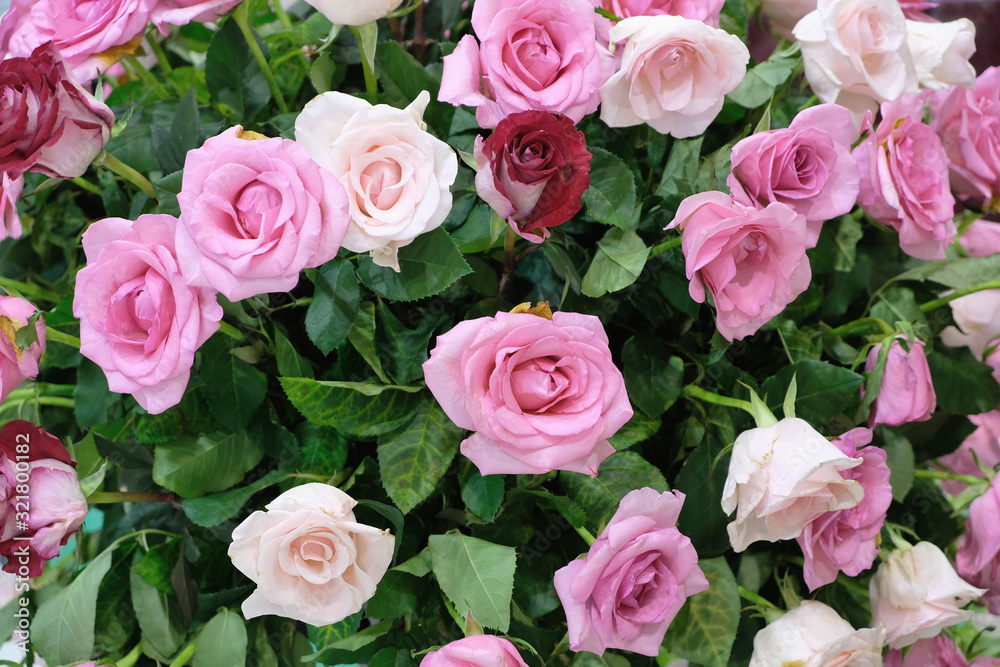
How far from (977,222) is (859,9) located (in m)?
0.33

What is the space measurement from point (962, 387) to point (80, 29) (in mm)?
604

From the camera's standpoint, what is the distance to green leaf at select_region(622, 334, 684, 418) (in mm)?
452

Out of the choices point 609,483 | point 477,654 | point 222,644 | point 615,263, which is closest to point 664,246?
point 615,263

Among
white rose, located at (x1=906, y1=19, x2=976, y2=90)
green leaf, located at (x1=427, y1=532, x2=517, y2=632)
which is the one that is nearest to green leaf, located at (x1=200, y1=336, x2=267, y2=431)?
green leaf, located at (x1=427, y1=532, x2=517, y2=632)

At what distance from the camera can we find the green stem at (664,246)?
0.44 metres

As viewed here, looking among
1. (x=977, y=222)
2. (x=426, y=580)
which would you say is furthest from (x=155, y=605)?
(x=977, y=222)

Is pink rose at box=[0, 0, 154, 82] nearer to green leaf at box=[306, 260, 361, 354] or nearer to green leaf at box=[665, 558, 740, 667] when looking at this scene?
green leaf at box=[306, 260, 361, 354]

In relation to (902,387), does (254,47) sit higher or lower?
higher

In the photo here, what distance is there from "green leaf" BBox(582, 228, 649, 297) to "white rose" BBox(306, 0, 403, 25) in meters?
0.17

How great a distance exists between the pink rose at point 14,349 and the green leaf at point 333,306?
143mm

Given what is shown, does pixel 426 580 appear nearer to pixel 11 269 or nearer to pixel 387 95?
pixel 387 95

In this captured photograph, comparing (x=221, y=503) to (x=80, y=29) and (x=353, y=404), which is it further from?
(x=80, y=29)

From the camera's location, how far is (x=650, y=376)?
0.46 m

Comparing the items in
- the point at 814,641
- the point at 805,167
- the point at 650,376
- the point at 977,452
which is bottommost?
the point at 977,452
